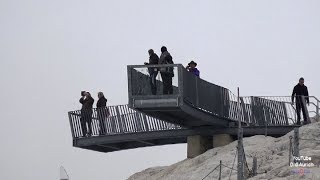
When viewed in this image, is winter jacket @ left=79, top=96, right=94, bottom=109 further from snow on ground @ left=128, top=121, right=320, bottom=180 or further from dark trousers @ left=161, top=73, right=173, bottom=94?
dark trousers @ left=161, top=73, right=173, bottom=94

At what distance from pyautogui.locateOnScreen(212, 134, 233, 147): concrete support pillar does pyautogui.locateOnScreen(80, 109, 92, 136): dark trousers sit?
517 centimetres

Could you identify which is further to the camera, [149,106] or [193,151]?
[193,151]

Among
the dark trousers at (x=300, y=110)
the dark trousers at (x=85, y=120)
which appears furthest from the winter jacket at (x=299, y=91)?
the dark trousers at (x=85, y=120)

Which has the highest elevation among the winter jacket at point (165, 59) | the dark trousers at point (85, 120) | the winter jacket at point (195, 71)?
the winter jacket at point (165, 59)

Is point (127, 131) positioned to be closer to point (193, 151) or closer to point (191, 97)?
point (193, 151)

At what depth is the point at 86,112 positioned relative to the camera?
39938 mm

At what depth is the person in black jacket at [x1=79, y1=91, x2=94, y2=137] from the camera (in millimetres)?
39166

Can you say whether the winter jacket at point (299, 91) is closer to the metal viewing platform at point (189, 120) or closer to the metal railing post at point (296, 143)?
the metal viewing platform at point (189, 120)

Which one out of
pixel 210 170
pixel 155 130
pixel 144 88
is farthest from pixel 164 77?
pixel 155 130

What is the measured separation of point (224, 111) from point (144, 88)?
559cm

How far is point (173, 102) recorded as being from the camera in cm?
3334

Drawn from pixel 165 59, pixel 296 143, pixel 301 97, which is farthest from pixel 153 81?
pixel 301 97

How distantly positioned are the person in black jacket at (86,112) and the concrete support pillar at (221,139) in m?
5.15

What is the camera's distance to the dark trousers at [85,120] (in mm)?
39906
